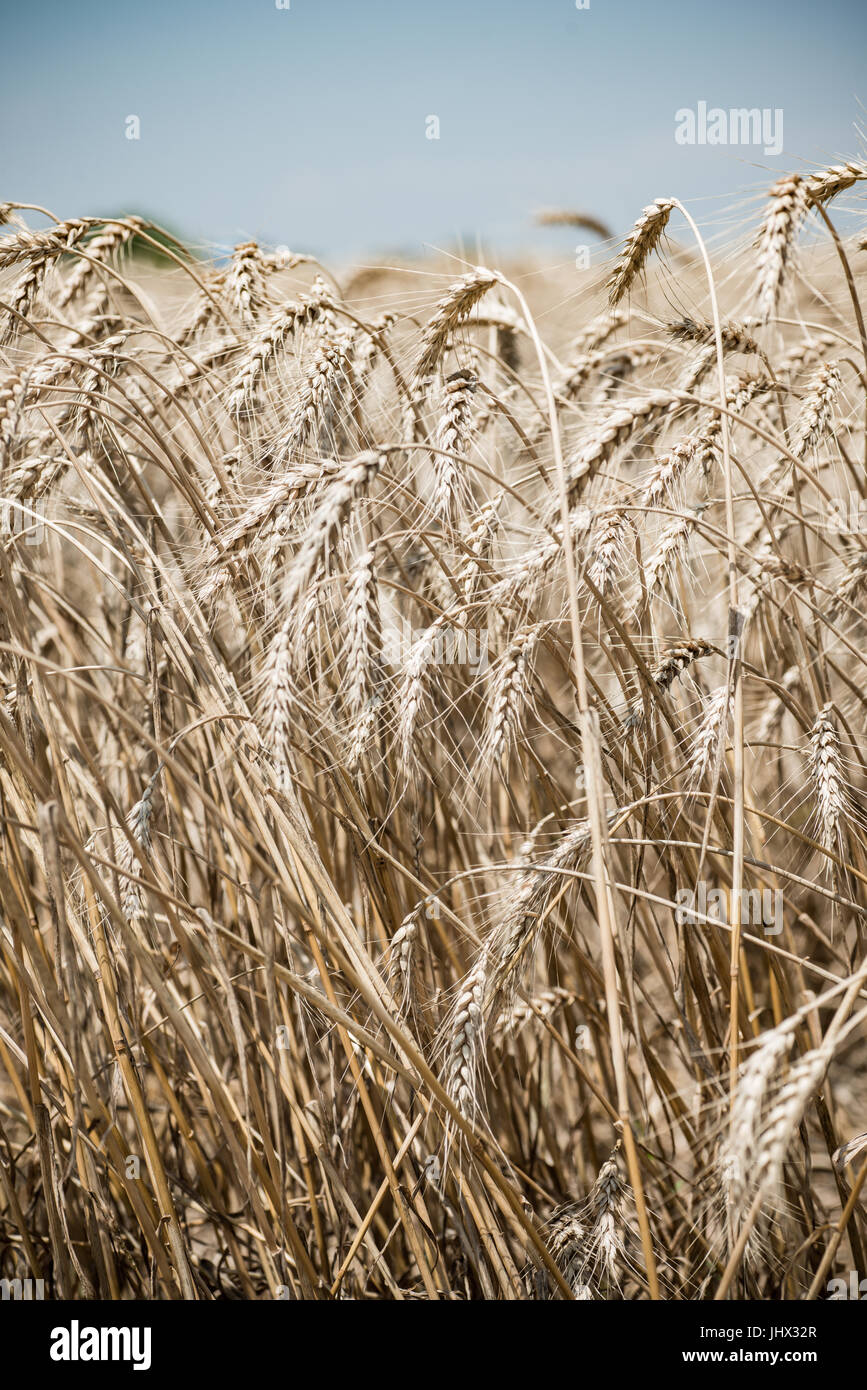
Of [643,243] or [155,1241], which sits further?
[643,243]

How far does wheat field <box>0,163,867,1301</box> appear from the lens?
3.16 feet

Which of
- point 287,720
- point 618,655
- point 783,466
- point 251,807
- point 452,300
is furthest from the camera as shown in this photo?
point 783,466

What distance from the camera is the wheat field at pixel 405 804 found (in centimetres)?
96

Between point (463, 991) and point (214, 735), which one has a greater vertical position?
point (214, 735)

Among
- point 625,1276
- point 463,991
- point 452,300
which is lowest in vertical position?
point 625,1276

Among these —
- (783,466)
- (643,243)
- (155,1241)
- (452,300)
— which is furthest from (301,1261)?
(783,466)

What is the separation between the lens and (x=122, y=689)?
1.62 metres

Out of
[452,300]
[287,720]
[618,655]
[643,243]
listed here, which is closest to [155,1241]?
[287,720]

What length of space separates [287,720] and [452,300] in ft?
2.29

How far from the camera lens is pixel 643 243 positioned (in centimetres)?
122

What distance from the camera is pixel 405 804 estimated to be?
151 centimetres

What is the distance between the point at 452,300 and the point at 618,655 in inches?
26.9

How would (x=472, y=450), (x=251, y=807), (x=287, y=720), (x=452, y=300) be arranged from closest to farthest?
(x=287, y=720), (x=251, y=807), (x=452, y=300), (x=472, y=450)
